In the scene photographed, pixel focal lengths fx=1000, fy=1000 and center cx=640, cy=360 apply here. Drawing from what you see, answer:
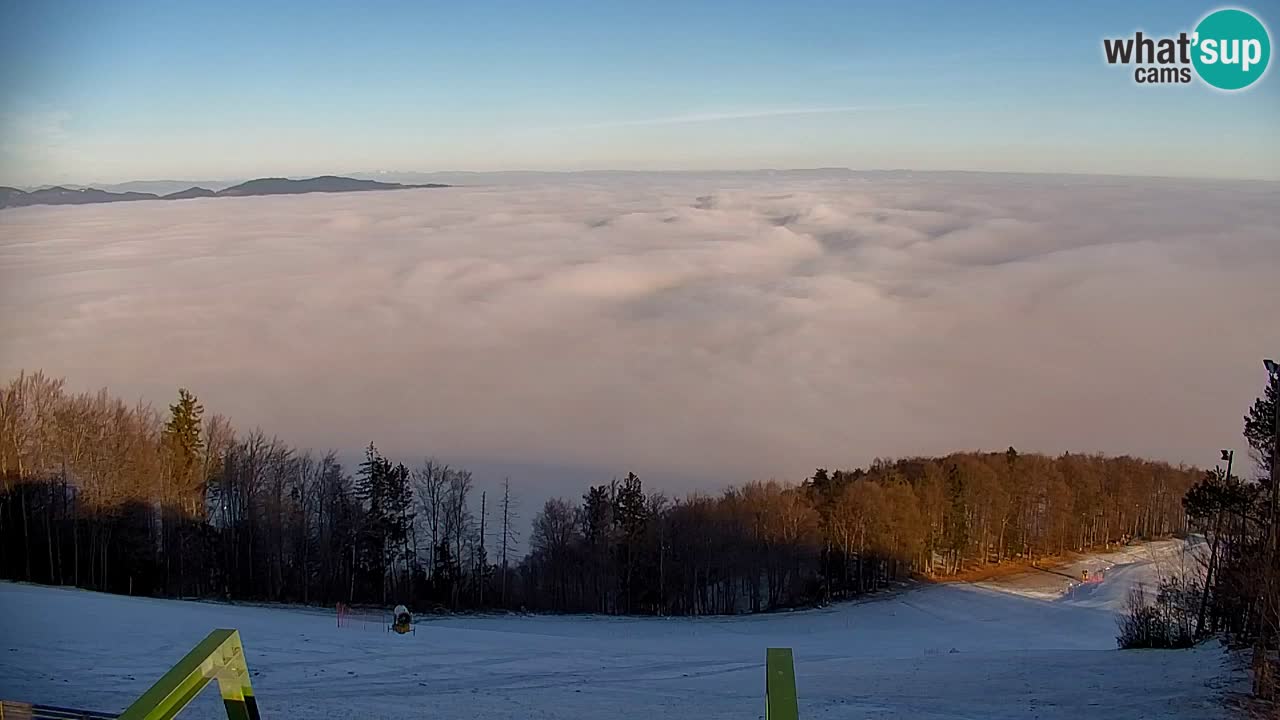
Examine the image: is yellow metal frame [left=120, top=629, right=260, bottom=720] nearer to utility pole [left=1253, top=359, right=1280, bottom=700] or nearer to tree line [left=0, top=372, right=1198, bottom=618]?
utility pole [left=1253, top=359, right=1280, bottom=700]

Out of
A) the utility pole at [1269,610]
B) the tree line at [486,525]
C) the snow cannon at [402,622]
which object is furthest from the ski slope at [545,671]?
the tree line at [486,525]

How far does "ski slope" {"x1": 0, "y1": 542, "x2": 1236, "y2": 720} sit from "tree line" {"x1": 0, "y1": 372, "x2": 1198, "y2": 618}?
4778mm

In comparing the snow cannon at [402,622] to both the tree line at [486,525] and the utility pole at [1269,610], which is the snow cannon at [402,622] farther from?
the utility pole at [1269,610]

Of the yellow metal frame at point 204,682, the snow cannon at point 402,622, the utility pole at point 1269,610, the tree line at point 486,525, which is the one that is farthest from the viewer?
the tree line at point 486,525

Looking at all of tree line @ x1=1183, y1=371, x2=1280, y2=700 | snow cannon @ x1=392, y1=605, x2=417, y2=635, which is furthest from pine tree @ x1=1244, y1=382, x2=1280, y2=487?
snow cannon @ x1=392, y1=605, x2=417, y2=635

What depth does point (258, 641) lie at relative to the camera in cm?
1363

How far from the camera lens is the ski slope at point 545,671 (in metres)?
10.2

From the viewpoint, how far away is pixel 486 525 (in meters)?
28.8

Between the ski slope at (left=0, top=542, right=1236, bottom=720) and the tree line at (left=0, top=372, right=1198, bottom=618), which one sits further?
the tree line at (left=0, top=372, right=1198, bottom=618)

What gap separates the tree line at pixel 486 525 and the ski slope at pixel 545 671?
4.78m

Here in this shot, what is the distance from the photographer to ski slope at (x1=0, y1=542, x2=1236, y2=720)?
402 inches

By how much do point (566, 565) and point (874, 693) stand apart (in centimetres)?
1654

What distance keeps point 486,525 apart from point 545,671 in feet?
52.4

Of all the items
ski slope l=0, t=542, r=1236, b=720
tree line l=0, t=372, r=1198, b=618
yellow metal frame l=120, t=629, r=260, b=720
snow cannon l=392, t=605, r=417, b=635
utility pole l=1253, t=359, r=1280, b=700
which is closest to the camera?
yellow metal frame l=120, t=629, r=260, b=720
